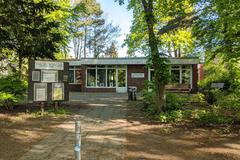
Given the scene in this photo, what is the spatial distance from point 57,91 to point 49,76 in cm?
74

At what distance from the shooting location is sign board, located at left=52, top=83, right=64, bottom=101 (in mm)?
14352

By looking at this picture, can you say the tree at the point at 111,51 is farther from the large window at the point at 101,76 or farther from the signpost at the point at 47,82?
the signpost at the point at 47,82

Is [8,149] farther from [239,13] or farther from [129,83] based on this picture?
[129,83]

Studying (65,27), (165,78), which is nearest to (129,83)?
(65,27)

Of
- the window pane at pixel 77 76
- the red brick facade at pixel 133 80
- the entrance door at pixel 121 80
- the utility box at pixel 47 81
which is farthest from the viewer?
the window pane at pixel 77 76

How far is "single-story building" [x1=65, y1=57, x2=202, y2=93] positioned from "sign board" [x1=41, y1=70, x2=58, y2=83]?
18.8 meters

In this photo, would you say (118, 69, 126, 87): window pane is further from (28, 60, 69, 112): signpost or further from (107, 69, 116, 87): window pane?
(28, 60, 69, 112): signpost

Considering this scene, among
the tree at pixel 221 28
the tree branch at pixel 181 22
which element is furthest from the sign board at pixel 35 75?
the tree at pixel 221 28

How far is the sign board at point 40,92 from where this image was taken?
44.4ft

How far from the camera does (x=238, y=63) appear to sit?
11.3 m

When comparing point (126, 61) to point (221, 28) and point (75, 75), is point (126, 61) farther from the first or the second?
point (221, 28)

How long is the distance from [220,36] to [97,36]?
51570 millimetres

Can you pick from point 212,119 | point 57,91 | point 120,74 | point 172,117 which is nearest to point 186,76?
point 120,74

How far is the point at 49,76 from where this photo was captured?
46.7ft
